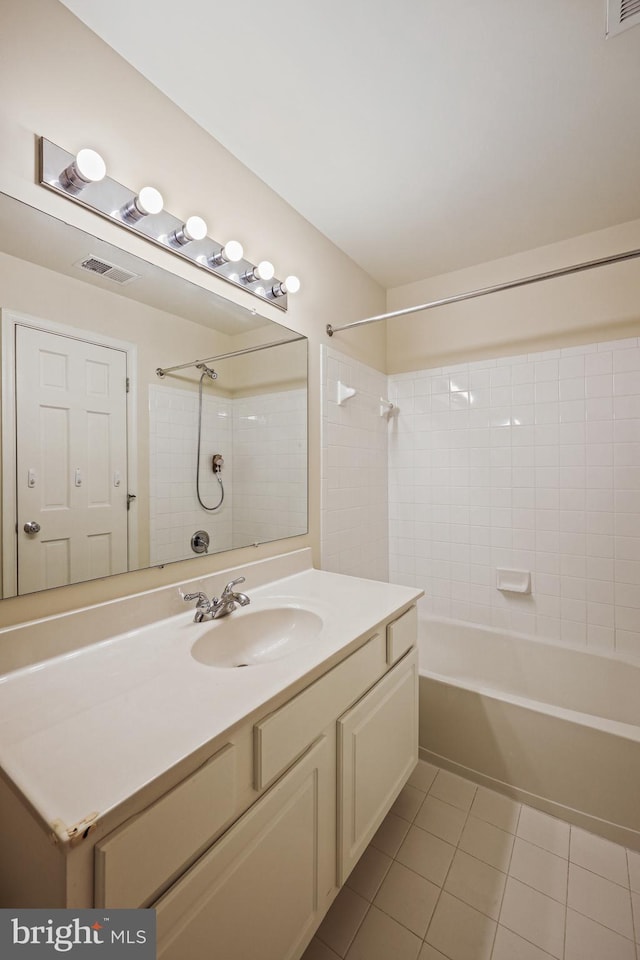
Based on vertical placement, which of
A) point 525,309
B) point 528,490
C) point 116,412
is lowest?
point 528,490

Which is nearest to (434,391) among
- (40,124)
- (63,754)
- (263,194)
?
(263,194)

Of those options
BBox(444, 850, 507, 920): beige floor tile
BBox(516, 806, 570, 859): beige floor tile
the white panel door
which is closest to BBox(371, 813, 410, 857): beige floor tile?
BBox(444, 850, 507, 920): beige floor tile

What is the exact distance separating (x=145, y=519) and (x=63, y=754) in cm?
64

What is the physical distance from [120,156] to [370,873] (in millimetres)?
2282

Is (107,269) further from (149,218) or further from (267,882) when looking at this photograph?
(267,882)

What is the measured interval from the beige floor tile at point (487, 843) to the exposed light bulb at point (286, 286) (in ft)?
7.00

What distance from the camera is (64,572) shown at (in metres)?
0.99

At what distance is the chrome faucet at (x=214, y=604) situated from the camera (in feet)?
3.88

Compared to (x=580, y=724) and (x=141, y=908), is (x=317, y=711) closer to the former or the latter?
(x=141, y=908)

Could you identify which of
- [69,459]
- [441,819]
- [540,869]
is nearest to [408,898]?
[441,819]

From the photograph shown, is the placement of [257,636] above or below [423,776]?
above

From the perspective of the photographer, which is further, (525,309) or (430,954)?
(525,309)

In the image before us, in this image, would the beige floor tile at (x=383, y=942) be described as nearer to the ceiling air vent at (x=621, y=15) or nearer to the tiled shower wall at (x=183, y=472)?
the tiled shower wall at (x=183, y=472)

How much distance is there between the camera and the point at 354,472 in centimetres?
217
